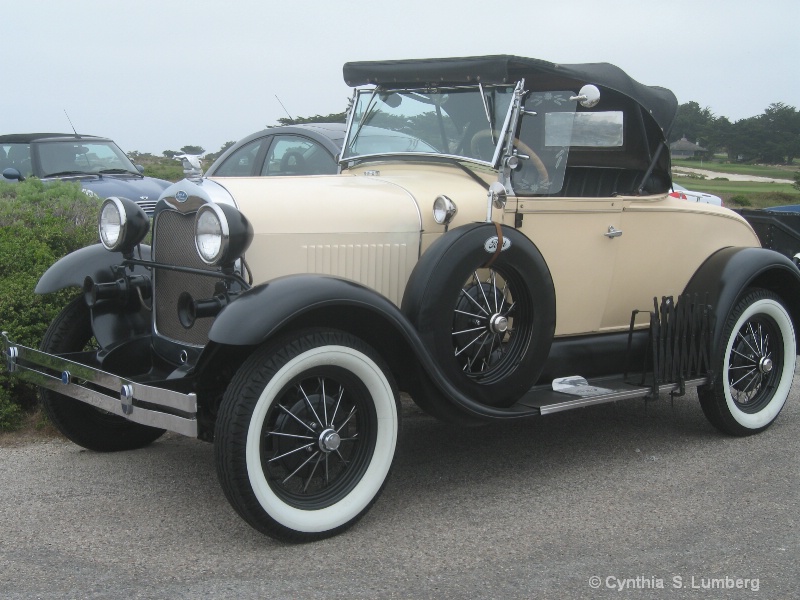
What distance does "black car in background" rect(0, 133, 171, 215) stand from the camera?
11.2m

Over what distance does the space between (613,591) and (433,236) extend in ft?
6.05

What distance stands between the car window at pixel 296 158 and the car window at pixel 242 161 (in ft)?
0.78

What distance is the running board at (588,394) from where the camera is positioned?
4.18 metres

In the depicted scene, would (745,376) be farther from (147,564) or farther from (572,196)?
(147,564)

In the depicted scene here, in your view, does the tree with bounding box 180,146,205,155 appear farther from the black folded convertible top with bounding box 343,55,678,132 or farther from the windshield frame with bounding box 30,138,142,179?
the windshield frame with bounding box 30,138,142,179

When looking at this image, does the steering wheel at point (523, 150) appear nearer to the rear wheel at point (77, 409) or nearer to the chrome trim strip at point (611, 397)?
the chrome trim strip at point (611, 397)

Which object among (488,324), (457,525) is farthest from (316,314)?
(457,525)

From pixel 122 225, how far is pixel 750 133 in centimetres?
2066

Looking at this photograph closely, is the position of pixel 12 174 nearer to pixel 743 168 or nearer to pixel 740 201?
pixel 740 201

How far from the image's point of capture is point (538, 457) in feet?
15.5

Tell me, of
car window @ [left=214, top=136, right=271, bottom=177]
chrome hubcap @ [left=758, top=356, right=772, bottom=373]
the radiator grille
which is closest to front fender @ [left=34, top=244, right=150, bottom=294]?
the radiator grille

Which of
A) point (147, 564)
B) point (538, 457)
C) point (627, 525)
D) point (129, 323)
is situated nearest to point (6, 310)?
point (129, 323)

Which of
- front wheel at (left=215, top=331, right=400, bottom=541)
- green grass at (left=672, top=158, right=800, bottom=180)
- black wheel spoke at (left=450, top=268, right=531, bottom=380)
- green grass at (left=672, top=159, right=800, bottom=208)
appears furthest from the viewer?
green grass at (left=672, top=158, right=800, bottom=180)

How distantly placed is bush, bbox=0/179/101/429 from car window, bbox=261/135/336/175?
91.4 inches
